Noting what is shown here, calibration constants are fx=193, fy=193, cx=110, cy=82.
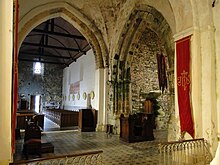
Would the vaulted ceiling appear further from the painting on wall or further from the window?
the painting on wall

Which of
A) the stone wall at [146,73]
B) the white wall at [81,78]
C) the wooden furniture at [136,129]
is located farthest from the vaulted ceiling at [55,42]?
the wooden furniture at [136,129]

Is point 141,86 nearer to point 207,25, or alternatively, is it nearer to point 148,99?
point 148,99

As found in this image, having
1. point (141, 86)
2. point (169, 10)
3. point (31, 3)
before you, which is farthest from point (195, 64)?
point (31, 3)

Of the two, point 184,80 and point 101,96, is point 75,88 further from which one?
point 184,80

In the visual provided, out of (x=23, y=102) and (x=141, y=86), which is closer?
(x=141, y=86)

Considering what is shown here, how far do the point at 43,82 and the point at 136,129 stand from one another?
13.6 m

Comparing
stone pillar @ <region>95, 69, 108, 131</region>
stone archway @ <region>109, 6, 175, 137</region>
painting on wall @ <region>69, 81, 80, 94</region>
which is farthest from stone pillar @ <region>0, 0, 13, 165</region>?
painting on wall @ <region>69, 81, 80, 94</region>

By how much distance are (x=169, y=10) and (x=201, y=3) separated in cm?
124

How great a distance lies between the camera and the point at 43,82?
18.4 metres

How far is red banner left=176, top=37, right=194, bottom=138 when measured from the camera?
399cm

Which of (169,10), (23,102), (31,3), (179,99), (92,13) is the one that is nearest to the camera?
(179,99)

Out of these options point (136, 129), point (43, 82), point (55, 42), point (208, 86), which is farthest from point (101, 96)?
point (43, 82)

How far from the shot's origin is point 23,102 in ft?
52.6

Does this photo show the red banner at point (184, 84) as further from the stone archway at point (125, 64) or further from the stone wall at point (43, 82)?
the stone wall at point (43, 82)
